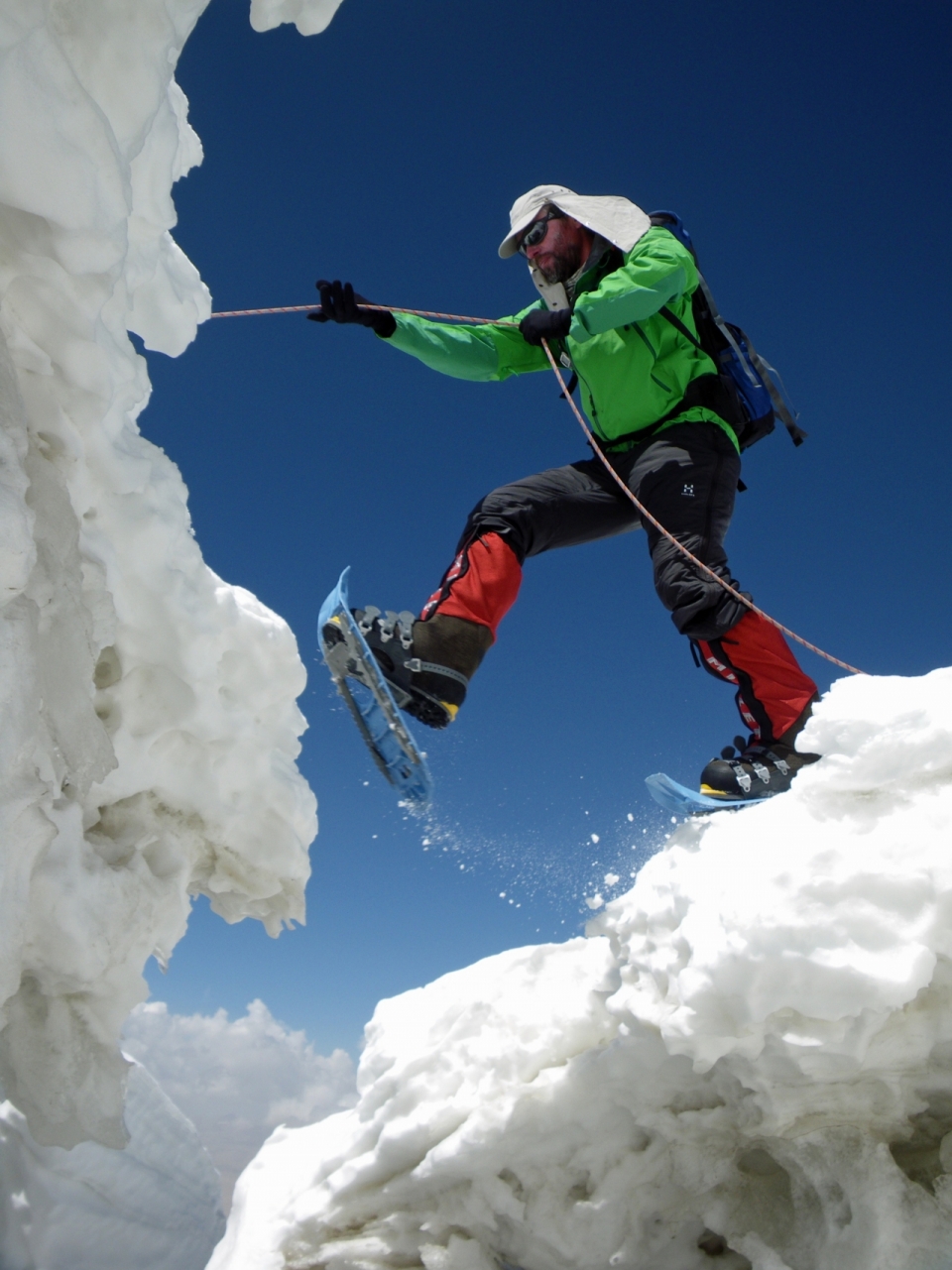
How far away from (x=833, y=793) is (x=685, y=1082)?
1.20 meters

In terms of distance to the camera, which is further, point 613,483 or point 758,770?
point 613,483

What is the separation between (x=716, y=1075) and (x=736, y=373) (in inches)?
135

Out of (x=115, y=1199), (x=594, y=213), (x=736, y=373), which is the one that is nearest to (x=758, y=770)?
(x=736, y=373)

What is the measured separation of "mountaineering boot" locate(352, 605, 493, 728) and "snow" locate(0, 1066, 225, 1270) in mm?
2950

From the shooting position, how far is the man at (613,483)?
3.56 meters

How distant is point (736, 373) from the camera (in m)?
4.32

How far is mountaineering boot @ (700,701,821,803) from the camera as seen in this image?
11.0 feet

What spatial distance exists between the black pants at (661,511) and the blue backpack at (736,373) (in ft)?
0.93

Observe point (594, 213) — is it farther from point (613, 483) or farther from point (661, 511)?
point (661, 511)

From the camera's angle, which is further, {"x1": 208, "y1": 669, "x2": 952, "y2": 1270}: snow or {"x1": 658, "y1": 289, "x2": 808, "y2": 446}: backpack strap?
{"x1": 658, "y1": 289, "x2": 808, "y2": 446}: backpack strap

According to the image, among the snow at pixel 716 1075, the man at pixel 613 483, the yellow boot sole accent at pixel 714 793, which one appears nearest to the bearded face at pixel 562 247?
the man at pixel 613 483

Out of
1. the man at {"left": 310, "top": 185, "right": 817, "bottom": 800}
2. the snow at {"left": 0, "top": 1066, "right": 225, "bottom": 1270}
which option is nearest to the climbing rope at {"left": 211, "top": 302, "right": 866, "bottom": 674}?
the man at {"left": 310, "top": 185, "right": 817, "bottom": 800}

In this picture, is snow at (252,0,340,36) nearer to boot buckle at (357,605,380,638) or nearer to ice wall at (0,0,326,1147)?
ice wall at (0,0,326,1147)

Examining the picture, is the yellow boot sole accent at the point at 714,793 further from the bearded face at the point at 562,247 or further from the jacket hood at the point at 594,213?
the bearded face at the point at 562,247
